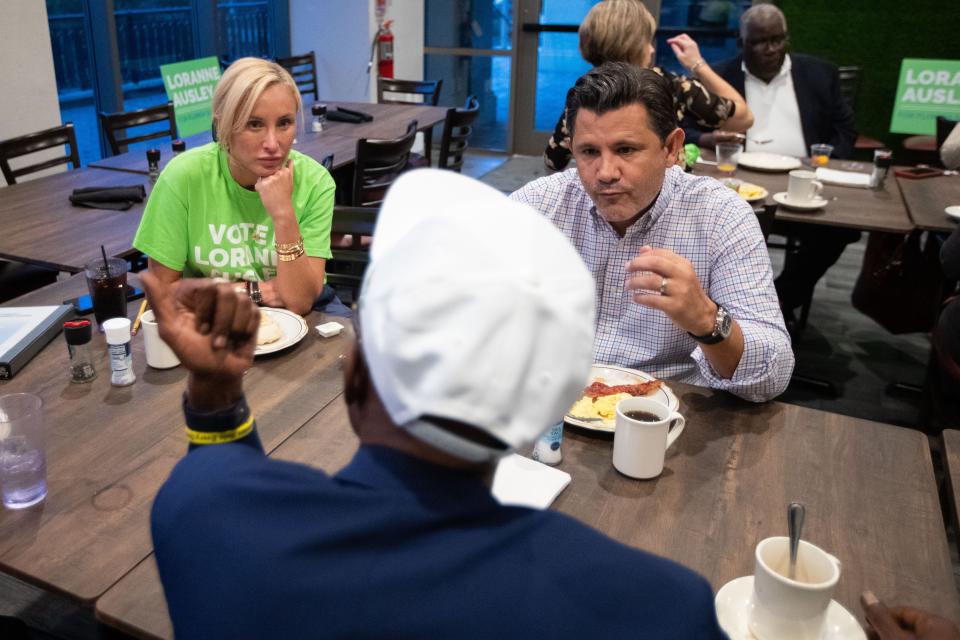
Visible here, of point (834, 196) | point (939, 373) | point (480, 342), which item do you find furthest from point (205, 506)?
point (834, 196)

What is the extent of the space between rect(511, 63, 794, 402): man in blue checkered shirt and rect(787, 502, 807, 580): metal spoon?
0.60m

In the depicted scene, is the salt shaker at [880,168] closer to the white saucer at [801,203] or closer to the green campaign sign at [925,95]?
the white saucer at [801,203]

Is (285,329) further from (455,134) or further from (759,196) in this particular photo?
(455,134)

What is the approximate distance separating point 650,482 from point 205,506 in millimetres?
885

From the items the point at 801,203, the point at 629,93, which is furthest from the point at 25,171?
the point at 801,203

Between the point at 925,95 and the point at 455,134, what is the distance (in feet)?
10.4

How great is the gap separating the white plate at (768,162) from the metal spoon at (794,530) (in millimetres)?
3106

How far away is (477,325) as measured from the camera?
0.65 m

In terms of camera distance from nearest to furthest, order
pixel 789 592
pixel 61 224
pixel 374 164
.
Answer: pixel 789 592 → pixel 61 224 → pixel 374 164

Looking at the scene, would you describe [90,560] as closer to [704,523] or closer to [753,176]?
[704,523]

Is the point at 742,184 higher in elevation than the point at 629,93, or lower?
lower

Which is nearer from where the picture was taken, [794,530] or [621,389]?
[794,530]

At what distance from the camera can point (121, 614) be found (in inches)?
43.7

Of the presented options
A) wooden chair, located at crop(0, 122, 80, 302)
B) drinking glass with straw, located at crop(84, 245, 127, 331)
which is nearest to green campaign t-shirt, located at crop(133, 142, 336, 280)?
drinking glass with straw, located at crop(84, 245, 127, 331)
